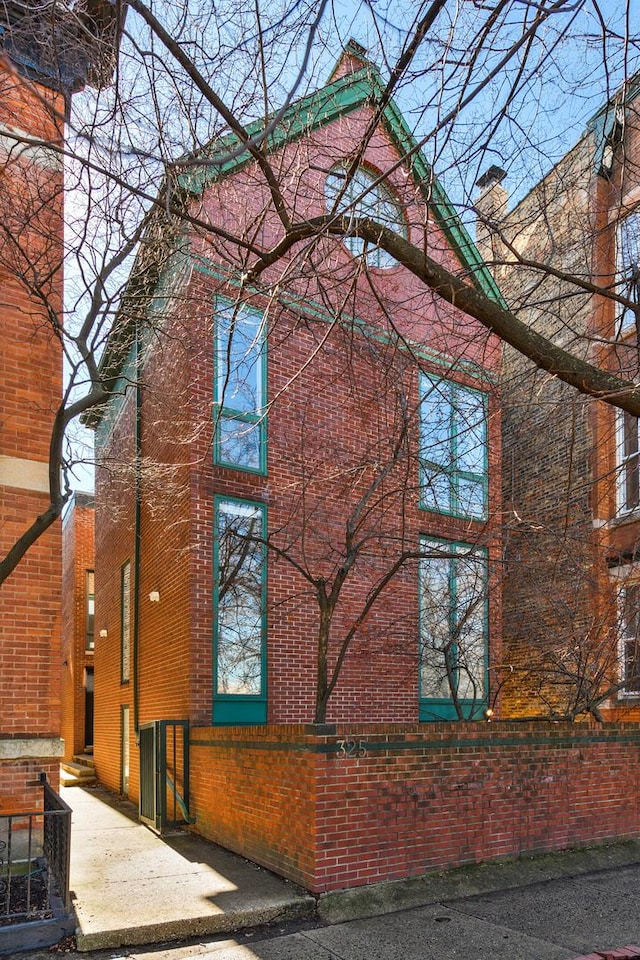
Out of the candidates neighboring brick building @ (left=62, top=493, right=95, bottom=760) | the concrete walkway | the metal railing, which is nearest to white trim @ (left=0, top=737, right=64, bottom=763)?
the metal railing

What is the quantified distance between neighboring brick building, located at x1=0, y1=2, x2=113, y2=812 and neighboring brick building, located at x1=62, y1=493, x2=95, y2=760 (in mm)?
13569

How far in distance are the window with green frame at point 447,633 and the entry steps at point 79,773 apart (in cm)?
814

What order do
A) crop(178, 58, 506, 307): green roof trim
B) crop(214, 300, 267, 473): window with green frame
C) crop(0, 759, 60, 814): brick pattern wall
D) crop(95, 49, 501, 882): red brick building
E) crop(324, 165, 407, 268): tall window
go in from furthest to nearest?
crop(214, 300, 267, 473): window with green frame < crop(95, 49, 501, 882): red brick building < crop(0, 759, 60, 814): brick pattern wall < crop(178, 58, 506, 307): green roof trim < crop(324, 165, 407, 268): tall window

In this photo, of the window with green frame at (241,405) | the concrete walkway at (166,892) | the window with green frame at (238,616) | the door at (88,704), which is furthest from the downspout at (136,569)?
the door at (88,704)

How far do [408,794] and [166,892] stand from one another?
7.53 feet

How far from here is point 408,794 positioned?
7.20 m

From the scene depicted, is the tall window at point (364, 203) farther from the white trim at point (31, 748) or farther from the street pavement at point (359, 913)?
the white trim at point (31, 748)

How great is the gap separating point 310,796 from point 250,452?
5.76m

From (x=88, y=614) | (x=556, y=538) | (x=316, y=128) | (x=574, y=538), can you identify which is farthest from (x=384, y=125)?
(x=88, y=614)

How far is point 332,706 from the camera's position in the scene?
11.5 m

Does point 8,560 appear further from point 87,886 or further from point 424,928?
point 424,928

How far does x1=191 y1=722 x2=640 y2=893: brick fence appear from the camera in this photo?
6785 millimetres

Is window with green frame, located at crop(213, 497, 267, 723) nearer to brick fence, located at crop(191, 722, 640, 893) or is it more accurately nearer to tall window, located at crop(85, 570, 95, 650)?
brick fence, located at crop(191, 722, 640, 893)

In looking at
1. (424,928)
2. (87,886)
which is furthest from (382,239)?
(87,886)
